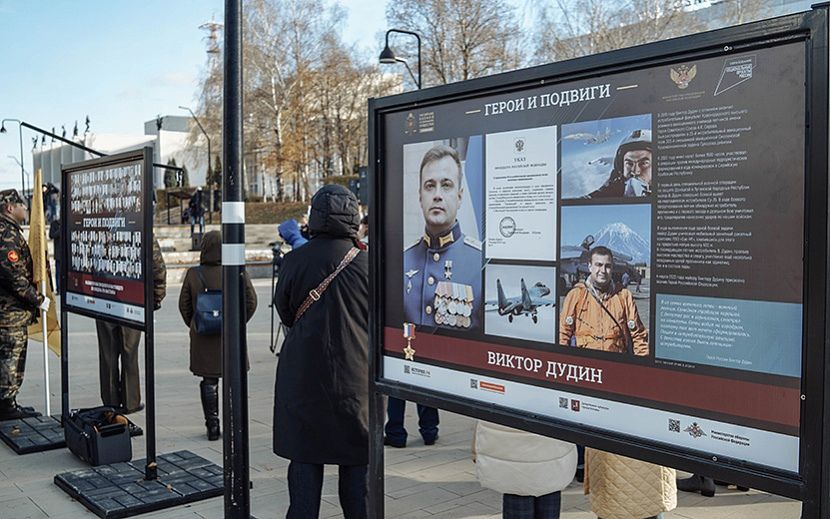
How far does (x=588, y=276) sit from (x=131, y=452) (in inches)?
187

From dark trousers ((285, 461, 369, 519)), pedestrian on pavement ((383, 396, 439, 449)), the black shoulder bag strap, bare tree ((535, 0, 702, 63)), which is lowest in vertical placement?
pedestrian on pavement ((383, 396, 439, 449))

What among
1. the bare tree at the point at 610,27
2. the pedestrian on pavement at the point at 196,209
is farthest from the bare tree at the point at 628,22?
the pedestrian on pavement at the point at 196,209

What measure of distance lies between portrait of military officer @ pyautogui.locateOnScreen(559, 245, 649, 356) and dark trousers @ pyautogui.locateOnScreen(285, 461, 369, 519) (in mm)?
1798

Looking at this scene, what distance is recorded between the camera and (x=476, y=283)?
297 centimetres

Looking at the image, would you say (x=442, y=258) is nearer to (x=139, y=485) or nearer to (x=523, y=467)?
(x=523, y=467)

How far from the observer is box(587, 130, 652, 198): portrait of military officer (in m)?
2.37

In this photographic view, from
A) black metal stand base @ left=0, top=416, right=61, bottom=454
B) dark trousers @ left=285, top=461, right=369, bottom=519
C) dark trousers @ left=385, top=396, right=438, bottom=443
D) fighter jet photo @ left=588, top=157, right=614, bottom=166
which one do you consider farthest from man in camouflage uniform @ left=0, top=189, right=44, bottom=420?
fighter jet photo @ left=588, top=157, right=614, bottom=166

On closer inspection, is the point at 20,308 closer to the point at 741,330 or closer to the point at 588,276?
the point at 588,276

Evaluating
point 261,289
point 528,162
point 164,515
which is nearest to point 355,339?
point 528,162

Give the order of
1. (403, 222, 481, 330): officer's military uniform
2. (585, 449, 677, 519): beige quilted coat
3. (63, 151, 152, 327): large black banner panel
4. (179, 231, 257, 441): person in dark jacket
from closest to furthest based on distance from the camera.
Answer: (403, 222, 481, 330): officer's military uniform < (585, 449, 677, 519): beige quilted coat < (63, 151, 152, 327): large black banner panel < (179, 231, 257, 441): person in dark jacket

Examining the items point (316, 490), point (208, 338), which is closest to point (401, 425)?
point (208, 338)

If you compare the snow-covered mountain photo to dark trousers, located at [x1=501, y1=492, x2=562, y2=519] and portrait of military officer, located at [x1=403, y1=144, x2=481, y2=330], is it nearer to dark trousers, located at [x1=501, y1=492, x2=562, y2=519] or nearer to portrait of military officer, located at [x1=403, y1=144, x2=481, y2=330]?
portrait of military officer, located at [x1=403, y1=144, x2=481, y2=330]

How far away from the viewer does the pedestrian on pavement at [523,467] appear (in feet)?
10.6

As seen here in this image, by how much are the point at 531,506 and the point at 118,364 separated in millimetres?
5305
